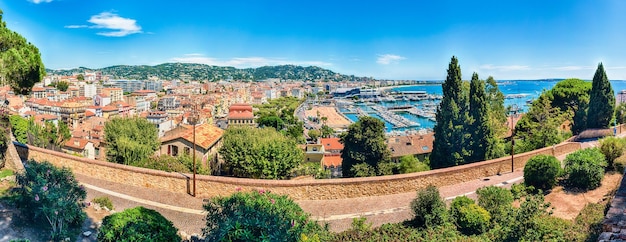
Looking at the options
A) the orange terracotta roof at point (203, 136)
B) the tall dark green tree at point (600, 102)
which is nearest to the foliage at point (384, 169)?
the orange terracotta roof at point (203, 136)

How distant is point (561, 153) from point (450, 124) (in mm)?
4888

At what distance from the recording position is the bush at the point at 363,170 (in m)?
16.5

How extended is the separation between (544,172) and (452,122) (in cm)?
544

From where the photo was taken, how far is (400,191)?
11094mm

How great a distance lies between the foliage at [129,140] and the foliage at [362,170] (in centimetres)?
876

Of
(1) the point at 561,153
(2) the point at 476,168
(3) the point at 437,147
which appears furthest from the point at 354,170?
(1) the point at 561,153

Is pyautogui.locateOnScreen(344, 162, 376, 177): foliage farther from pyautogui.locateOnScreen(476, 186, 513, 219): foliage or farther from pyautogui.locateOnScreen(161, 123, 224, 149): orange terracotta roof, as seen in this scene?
pyautogui.locateOnScreen(161, 123, 224, 149): orange terracotta roof

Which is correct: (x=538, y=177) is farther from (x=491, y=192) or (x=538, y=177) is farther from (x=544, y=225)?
(x=544, y=225)

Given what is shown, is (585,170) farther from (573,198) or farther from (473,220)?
(473,220)

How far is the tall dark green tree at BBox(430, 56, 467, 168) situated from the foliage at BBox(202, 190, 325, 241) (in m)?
11.1

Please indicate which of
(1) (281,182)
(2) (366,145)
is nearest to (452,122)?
(2) (366,145)

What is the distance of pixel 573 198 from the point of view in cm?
1040

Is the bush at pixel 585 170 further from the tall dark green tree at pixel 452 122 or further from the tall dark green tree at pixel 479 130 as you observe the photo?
the tall dark green tree at pixel 452 122

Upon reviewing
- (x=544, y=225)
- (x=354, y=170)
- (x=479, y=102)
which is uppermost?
(x=479, y=102)
